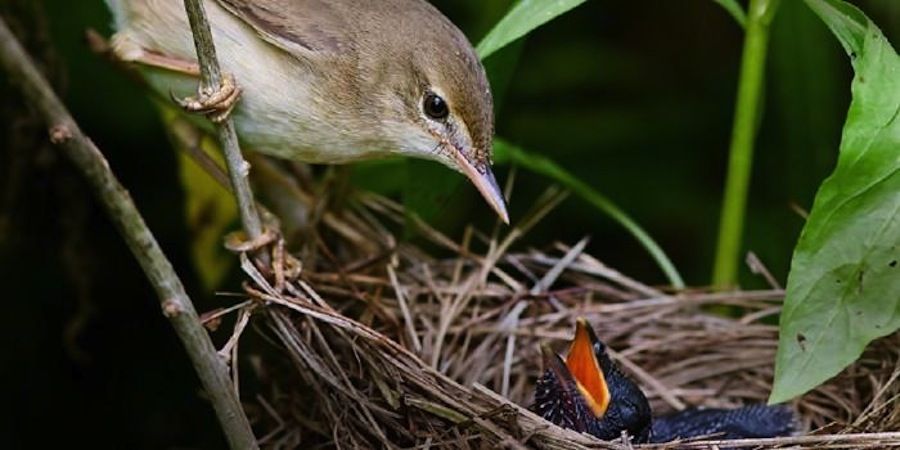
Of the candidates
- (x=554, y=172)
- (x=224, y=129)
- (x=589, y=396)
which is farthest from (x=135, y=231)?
(x=554, y=172)

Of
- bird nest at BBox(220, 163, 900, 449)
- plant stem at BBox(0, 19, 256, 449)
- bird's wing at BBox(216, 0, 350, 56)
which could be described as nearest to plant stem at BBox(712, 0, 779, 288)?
bird nest at BBox(220, 163, 900, 449)

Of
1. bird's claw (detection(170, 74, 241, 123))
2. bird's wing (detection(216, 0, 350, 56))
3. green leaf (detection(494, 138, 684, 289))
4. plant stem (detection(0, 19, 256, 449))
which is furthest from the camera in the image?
green leaf (detection(494, 138, 684, 289))

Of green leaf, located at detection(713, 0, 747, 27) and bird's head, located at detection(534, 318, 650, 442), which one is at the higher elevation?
green leaf, located at detection(713, 0, 747, 27)

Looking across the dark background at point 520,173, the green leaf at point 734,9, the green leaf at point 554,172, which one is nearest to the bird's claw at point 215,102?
the green leaf at point 554,172

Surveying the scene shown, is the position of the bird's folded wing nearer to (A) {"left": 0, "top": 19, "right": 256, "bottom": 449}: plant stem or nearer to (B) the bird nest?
(B) the bird nest

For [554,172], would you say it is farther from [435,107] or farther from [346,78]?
[346,78]
